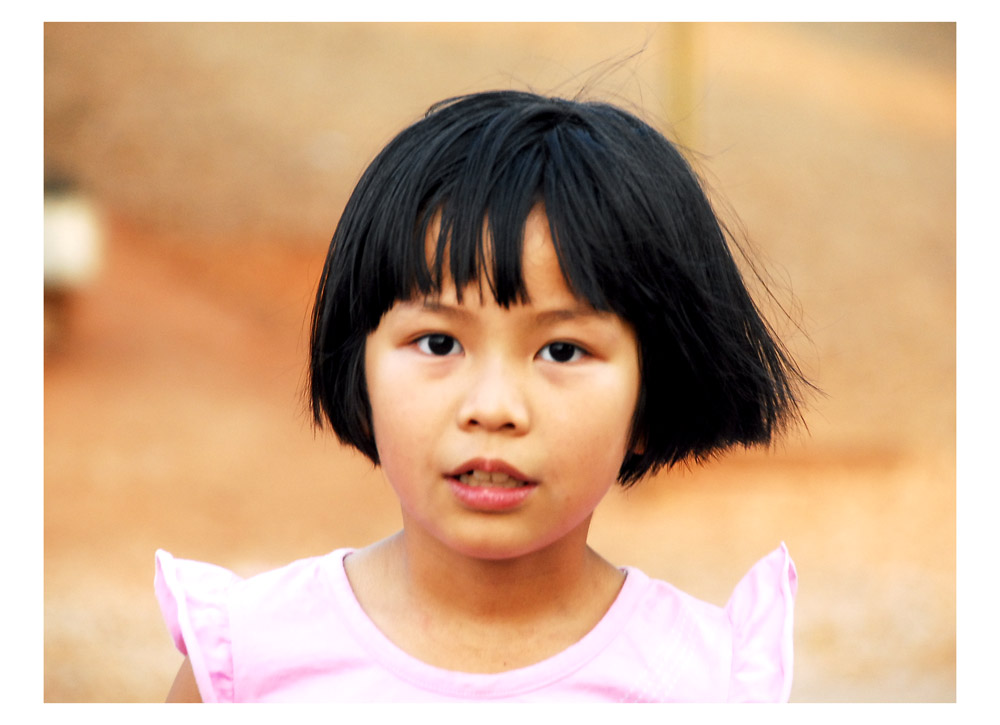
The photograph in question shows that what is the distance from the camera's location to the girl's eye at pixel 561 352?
1208 mm

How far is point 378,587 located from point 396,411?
0.29 meters

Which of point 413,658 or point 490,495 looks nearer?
point 490,495

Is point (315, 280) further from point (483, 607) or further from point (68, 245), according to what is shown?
point (483, 607)

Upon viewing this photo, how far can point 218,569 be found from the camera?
1439 mm

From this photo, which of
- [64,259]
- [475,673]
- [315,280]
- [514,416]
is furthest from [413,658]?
[64,259]

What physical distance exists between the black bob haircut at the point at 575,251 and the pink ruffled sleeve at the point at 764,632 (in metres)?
0.18

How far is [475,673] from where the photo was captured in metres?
1.30

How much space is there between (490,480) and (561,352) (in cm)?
16

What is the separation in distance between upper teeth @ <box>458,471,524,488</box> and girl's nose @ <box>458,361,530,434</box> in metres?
0.05

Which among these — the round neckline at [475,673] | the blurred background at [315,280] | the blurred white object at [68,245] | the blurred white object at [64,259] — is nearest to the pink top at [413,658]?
the round neckline at [475,673]

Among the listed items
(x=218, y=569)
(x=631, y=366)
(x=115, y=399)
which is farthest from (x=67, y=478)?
(x=631, y=366)

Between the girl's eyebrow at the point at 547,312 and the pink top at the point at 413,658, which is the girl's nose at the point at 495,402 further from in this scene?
the pink top at the point at 413,658

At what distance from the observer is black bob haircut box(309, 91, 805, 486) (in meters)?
1.21

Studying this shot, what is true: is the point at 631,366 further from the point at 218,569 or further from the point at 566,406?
the point at 218,569
